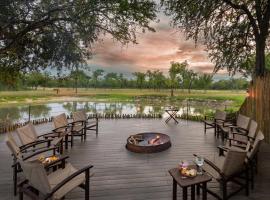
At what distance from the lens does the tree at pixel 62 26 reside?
23.4 ft

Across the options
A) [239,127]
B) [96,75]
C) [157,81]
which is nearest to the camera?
[239,127]

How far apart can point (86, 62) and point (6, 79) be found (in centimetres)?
387

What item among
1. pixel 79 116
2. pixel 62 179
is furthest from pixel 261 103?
pixel 62 179

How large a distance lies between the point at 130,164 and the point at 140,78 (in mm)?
48107

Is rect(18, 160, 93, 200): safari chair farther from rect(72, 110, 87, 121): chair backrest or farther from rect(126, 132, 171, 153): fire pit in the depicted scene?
rect(72, 110, 87, 121): chair backrest

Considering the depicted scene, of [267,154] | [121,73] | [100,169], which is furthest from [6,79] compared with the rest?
[121,73]

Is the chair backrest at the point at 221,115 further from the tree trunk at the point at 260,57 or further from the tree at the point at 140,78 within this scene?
the tree at the point at 140,78

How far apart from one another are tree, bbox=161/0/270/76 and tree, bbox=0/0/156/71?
5.01 ft

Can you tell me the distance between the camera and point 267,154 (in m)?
5.99

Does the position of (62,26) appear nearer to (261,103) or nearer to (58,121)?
(58,121)

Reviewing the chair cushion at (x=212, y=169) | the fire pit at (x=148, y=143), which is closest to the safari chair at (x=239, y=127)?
the fire pit at (x=148, y=143)

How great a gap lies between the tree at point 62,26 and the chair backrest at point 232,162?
540 centimetres

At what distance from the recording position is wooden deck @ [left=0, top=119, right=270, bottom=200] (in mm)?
3861

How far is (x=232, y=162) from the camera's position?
3582 millimetres
